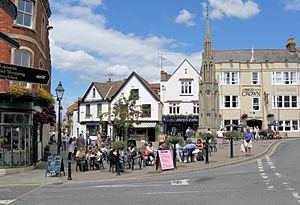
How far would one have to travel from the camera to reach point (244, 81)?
165ft

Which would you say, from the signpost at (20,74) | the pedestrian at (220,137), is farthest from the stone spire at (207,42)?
the signpost at (20,74)

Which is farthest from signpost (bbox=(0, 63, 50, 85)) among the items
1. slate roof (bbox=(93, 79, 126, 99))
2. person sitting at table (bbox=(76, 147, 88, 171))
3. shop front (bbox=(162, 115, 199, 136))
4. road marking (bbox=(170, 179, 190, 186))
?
slate roof (bbox=(93, 79, 126, 99))

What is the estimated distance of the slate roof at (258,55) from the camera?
52125 millimetres

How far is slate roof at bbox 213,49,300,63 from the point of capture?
52.1 metres

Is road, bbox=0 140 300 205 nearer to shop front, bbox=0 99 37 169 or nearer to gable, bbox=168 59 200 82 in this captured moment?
shop front, bbox=0 99 37 169

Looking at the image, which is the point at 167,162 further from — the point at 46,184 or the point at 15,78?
the point at 15,78

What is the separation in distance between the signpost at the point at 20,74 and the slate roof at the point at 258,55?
4410 centimetres

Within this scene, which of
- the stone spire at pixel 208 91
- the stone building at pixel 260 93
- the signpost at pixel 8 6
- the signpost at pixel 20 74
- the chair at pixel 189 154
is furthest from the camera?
the stone building at pixel 260 93

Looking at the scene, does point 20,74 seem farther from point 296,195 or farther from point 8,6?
point 296,195

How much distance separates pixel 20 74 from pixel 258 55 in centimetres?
4900

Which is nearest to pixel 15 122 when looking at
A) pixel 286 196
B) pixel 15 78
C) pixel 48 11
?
pixel 48 11

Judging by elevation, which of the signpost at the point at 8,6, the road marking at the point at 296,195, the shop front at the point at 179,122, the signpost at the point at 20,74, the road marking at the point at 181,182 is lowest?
the road marking at the point at 181,182

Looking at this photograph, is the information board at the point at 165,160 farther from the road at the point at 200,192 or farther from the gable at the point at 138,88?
the gable at the point at 138,88

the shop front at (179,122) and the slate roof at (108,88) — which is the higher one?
the slate roof at (108,88)
